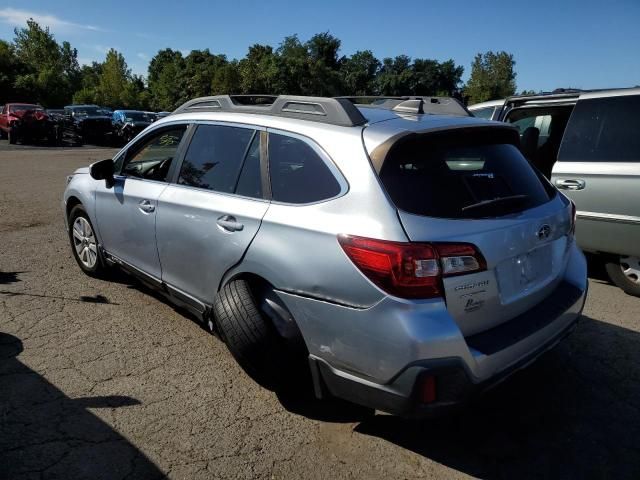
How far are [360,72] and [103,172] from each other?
107 metres

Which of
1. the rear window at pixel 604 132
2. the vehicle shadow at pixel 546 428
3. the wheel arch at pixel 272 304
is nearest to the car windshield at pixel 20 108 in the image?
the rear window at pixel 604 132

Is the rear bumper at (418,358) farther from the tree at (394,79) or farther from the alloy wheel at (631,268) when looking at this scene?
the tree at (394,79)

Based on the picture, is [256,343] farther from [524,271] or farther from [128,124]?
[128,124]

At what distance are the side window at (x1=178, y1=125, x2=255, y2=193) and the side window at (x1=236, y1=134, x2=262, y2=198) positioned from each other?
5 centimetres

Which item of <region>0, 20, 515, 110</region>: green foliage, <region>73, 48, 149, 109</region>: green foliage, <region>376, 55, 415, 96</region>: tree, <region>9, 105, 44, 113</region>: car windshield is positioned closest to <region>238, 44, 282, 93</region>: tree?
<region>0, 20, 515, 110</region>: green foliage

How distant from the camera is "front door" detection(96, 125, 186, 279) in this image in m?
3.79

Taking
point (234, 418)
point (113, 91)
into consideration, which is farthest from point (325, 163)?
point (113, 91)

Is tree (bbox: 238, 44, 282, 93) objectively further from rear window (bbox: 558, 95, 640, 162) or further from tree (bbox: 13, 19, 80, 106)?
rear window (bbox: 558, 95, 640, 162)

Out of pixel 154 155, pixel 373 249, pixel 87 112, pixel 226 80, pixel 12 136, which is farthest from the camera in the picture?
pixel 226 80

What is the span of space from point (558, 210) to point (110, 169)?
11.6 ft

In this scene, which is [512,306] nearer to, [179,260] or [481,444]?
[481,444]

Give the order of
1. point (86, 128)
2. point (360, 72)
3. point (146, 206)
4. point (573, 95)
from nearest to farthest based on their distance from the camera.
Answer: point (146, 206) → point (573, 95) → point (86, 128) → point (360, 72)

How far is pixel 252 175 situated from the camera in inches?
120

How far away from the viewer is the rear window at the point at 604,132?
15.0 feet
